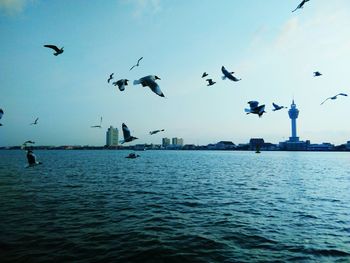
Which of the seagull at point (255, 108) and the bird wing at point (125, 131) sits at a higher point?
the seagull at point (255, 108)

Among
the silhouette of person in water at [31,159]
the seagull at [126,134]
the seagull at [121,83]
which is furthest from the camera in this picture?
the silhouette of person in water at [31,159]

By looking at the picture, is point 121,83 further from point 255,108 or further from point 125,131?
point 255,108

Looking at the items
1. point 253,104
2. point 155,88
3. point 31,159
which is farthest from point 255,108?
point 31,159

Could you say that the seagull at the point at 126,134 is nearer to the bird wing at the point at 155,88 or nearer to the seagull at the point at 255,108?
the bird wing at the point at 155,88

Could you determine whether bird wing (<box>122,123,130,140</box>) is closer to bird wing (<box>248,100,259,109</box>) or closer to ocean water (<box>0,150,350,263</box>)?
ocean water (<box>0,150,350,263</box>)

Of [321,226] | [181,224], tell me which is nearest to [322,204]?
[321,226]

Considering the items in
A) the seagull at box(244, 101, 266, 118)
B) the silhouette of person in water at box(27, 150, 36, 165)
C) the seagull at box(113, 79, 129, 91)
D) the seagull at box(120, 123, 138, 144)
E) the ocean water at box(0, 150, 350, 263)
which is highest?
the seagull at box(113, 79, 129, 91)

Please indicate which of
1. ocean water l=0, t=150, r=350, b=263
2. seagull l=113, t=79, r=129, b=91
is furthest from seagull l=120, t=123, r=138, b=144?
ocean water l=0, t=150, r=350, b=263

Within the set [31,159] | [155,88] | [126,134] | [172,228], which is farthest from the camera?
[31,159]

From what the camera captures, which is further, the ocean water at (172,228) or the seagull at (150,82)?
the ocean water at (172,228)

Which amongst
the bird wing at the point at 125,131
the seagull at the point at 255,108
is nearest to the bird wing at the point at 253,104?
the seagull at the point at 255,108

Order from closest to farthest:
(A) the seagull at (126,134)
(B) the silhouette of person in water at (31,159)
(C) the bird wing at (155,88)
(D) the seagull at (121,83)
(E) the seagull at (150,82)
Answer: (C) the bird wing at (155,88)
(E) the seagull at (150,82)
(A) the seagull at (126,134)
(D) the seagull at (121,83)
(B) the silhouette of person in water at (31,159)

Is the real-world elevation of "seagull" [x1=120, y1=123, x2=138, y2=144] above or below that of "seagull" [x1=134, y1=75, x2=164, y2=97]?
below

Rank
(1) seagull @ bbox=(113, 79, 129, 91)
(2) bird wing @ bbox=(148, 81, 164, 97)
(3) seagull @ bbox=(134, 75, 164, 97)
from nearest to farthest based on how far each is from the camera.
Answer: (2) bird wing @ bbox=(148, 81, 164, 97) → (3) seagull @ bbox=(134, 75, 164, 97) → (1) seagull @ bbox=(113, 79, 129, 91)
